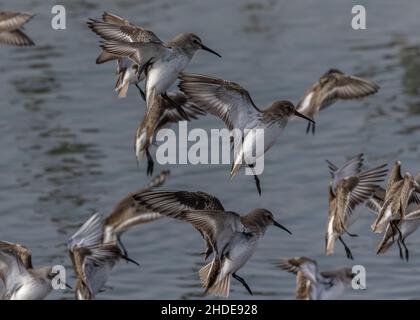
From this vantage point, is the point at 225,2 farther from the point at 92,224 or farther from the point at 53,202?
the point at 92,224

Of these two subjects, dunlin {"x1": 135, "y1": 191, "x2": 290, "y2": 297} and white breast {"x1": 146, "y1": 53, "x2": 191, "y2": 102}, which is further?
white breast {"x1": 146, "y1": 53, "x2": 191, "y2": 102}

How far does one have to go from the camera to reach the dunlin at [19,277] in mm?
13680

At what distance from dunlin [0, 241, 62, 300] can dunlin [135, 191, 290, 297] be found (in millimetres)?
1545

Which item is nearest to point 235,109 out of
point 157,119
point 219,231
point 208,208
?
point 208,208

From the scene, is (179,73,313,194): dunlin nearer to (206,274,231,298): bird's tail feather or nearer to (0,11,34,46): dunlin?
(206,274,231,298): bird's tail feather

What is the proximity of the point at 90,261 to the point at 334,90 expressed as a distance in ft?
14.5

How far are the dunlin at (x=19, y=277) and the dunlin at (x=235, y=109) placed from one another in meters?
2.02

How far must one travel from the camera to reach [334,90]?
55.2ft

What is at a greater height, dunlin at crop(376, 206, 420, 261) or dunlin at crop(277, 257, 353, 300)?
dunlin at crop(376, 206, 420, 261)

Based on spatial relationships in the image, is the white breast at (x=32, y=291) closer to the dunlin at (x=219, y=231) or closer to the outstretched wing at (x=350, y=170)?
the dunlin at (x=219, y=231)

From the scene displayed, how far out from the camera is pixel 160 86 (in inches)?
517

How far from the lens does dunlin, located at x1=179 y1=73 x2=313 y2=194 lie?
43.1 ft

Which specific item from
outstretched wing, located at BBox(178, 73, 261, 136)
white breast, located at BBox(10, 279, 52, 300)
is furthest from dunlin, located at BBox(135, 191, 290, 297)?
white breast, located at BBox(10, 279, 52, 300)

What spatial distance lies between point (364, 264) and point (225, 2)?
9.66 m
